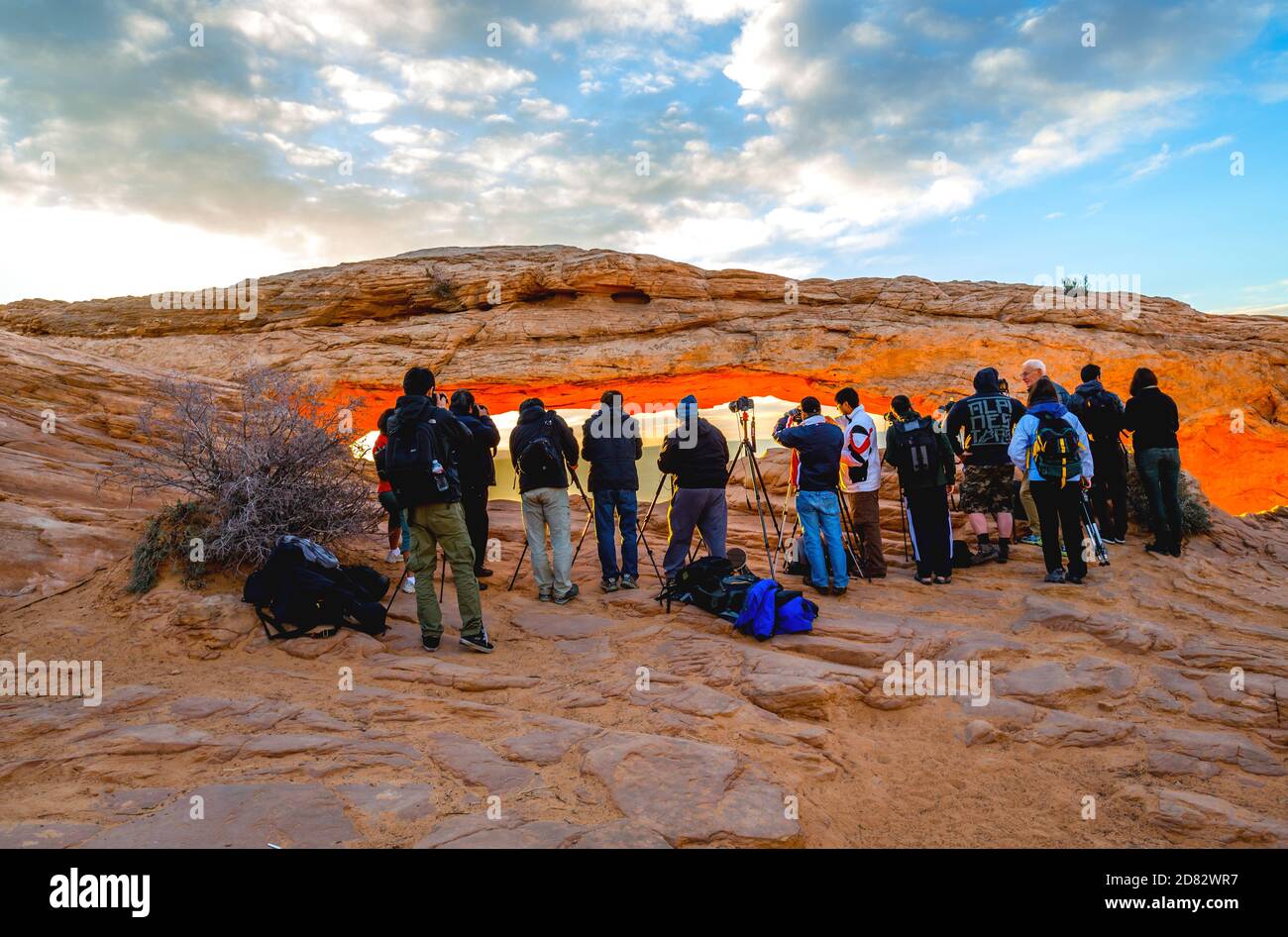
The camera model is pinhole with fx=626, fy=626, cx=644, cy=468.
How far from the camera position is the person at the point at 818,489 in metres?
7.57

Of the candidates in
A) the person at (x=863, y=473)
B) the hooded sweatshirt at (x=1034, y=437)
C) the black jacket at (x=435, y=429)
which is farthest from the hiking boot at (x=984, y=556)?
the black jacket at (x=435, y=429)

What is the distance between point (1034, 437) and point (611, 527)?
205 inches

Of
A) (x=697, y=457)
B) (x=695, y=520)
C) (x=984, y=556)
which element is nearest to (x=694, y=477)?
(x=697, y=457)

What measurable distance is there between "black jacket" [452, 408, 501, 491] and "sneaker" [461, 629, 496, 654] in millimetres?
2088

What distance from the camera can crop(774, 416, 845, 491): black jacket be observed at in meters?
7.56

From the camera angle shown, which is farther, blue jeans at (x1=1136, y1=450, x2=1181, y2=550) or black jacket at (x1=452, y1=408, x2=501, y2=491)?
blue jeans at (x1=1136, y1=450, x2=1181, y2=550)

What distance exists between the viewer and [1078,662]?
5.51 m

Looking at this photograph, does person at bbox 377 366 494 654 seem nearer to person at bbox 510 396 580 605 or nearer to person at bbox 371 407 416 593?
person at bbox 510 396 580 605

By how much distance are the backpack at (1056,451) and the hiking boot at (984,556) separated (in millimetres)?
1734

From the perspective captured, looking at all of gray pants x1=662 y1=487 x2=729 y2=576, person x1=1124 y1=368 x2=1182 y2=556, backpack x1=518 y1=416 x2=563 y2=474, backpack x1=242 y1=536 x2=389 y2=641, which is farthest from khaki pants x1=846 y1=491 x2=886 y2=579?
backpack x1=242 y1=536 x2=389 y2=641

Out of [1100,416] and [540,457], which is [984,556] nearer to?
[1100,416]

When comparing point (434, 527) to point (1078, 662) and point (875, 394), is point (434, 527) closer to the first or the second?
point (1078, 662)

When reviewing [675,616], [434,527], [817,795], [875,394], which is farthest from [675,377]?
[817,795]

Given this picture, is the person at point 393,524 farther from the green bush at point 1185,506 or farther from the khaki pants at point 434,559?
the green bush at point 1185,506
